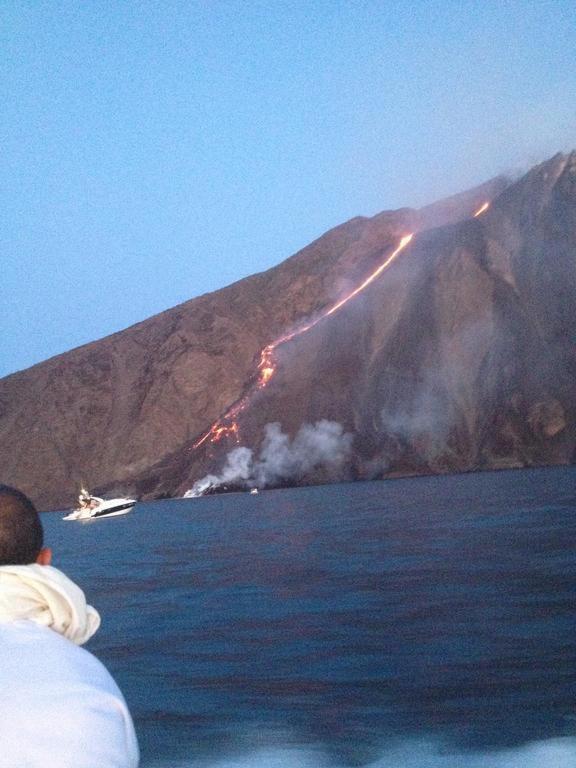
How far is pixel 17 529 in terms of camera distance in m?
3.22

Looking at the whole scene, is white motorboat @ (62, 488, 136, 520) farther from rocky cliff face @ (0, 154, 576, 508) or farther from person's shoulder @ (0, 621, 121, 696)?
person's shoulder @ (0, 621, 121, 696)

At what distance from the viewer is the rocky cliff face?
8025 centimetres

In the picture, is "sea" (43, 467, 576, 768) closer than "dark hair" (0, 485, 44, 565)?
No

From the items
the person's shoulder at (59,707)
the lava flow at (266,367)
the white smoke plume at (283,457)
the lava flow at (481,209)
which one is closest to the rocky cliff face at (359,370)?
the white smoke plume at (283,457)

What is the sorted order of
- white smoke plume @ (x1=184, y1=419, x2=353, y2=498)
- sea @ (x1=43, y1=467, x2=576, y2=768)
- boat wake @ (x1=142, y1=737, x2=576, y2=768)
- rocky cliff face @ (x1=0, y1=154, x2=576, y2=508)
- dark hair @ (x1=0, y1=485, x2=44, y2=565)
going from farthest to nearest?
white smoke plume @ (x1=184, y1=419, x2=353, y2=498), rocky cliff face @ (x1=0, y1=154, x2=576, y2=508), sea @ (x1=43, y1=467, x2=576, y2=768), boat wake @ (x1=142, y1=737, x2=576, y2=768), dark hair @ (x1=0, y1=485, x2=44, y2=565)

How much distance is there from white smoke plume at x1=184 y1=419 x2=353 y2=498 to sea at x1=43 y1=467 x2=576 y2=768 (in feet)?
188

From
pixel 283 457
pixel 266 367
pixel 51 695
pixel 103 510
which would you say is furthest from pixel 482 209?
pixel 51 695

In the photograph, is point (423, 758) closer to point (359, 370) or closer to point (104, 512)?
point (104, 512)

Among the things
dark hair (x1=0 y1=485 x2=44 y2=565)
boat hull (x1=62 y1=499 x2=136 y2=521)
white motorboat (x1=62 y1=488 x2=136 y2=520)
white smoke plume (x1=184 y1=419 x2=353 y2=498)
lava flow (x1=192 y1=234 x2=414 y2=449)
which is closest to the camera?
dark hair (x1=0 y1=485 x2=44 y2=565)

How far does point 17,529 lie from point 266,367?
9506cm

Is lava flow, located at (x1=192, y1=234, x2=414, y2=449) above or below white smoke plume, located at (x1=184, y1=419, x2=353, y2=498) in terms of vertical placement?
above

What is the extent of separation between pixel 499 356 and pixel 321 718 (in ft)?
244

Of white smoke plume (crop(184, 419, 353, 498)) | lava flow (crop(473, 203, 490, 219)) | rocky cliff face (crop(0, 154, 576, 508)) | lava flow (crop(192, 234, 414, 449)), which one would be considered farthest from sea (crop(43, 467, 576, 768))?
lava flow (crop(473, 203, 490, 219))

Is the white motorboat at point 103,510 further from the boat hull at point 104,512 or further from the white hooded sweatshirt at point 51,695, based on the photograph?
the white hooded sweatshirt at point 51,695
